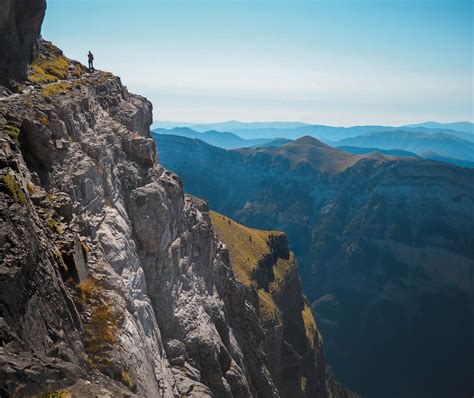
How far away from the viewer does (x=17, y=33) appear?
51.7m

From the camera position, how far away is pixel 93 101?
5322cm

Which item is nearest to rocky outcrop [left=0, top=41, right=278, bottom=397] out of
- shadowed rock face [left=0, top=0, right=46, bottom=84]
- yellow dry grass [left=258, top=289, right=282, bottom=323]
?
shadowed rock face [left=0, top=0, right=46, bottom=84]

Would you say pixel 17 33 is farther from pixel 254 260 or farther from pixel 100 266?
pixel 254 260

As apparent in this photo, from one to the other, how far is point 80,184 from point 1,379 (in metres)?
20.1

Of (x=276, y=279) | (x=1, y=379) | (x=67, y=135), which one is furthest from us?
(x=276, y=279)

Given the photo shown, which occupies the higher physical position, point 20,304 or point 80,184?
point 80,184

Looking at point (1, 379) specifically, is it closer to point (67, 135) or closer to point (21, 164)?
point (21, 164)

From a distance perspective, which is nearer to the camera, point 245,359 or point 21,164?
point 21,164

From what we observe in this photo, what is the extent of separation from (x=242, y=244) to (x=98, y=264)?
12257 centimetres

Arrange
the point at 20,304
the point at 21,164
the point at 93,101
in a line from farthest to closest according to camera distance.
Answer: the point at 93,101 → the point at 21,164 → the point at 20,304

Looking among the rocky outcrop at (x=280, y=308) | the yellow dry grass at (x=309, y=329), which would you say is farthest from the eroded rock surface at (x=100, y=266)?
the yellow dry grass at (x=309, y=329)

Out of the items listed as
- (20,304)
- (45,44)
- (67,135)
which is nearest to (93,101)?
(67,135)

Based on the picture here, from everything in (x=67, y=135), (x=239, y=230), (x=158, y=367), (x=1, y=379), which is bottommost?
(x=239, y=230)

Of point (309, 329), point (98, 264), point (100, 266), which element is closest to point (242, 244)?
point (309, 329)
